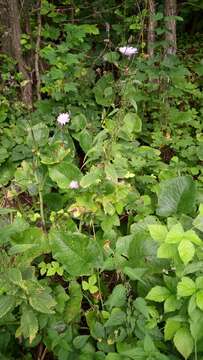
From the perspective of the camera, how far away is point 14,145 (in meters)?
3.06

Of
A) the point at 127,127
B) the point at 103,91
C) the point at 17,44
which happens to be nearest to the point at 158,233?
the point at 127,127

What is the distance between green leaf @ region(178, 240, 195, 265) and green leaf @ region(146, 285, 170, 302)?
20 centimetres

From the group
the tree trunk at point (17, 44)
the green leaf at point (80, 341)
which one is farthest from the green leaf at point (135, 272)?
the tree trunk at point (17, 44)

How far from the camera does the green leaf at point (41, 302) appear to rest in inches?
64.3

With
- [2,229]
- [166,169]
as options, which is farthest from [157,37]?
[2,229]

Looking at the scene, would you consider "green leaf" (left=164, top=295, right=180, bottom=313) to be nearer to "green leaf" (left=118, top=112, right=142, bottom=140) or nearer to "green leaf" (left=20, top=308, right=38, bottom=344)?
"green leaf" (left=20, top=308, right=38, bottom=344)

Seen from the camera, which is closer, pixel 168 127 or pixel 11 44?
pixel 168 127

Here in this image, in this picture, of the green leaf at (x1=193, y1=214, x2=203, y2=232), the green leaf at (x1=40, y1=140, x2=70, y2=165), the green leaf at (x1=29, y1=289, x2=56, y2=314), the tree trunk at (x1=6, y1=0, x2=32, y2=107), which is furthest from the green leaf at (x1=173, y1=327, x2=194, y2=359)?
the tree trunk at (x1=6, y1=0, x2=32, y2=107)

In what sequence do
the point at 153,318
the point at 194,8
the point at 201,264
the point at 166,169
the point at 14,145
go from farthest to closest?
the point at 194,8, the point at 14,145, the point at 166,169, the point at 153,318, the point at 201,264

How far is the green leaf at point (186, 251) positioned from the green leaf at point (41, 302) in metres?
0.53

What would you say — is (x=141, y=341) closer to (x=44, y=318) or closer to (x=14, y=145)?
(x=44, y=318)

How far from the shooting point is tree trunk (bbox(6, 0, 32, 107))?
3592 mm

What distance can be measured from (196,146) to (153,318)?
178 centimetres

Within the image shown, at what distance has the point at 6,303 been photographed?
5.39ft
